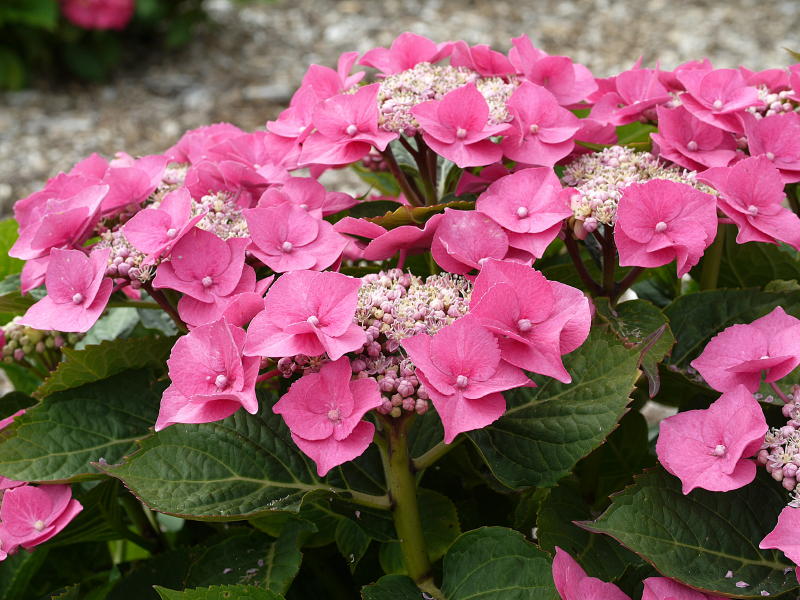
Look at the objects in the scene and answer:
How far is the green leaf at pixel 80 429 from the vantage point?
2.97ft

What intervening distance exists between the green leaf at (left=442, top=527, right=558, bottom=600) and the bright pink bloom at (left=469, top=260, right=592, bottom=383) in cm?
18

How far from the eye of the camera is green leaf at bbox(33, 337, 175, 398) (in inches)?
37.8

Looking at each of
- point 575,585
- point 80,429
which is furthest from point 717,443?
point 80,429

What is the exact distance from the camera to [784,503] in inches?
32.0

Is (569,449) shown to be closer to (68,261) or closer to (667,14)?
(68,261)

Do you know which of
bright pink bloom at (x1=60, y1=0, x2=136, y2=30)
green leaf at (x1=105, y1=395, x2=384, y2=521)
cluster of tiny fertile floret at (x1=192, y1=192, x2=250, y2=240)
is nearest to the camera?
green leaf at (x1=105, y1=395, x2=384, y2=521)

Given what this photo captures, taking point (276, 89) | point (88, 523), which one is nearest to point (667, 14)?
Result: point (276, 89)

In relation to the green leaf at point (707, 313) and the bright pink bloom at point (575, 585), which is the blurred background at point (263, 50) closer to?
the green leaf at point (707, 313)

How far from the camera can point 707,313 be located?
1004mm

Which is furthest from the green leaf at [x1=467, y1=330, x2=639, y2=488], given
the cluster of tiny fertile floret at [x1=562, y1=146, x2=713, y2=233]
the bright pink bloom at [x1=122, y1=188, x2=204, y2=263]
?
the bright pink bloom at [x1=122, y1=188, x2=204, y2=263]

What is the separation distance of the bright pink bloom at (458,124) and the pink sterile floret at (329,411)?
0.91ft

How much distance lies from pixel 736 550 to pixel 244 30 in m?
4.79

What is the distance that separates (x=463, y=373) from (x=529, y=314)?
0.24ft

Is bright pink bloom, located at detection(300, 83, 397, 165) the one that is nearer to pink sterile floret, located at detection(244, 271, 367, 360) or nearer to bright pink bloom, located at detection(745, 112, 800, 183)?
pink sterile floret, located at detection(244, 271, 367, 360)
